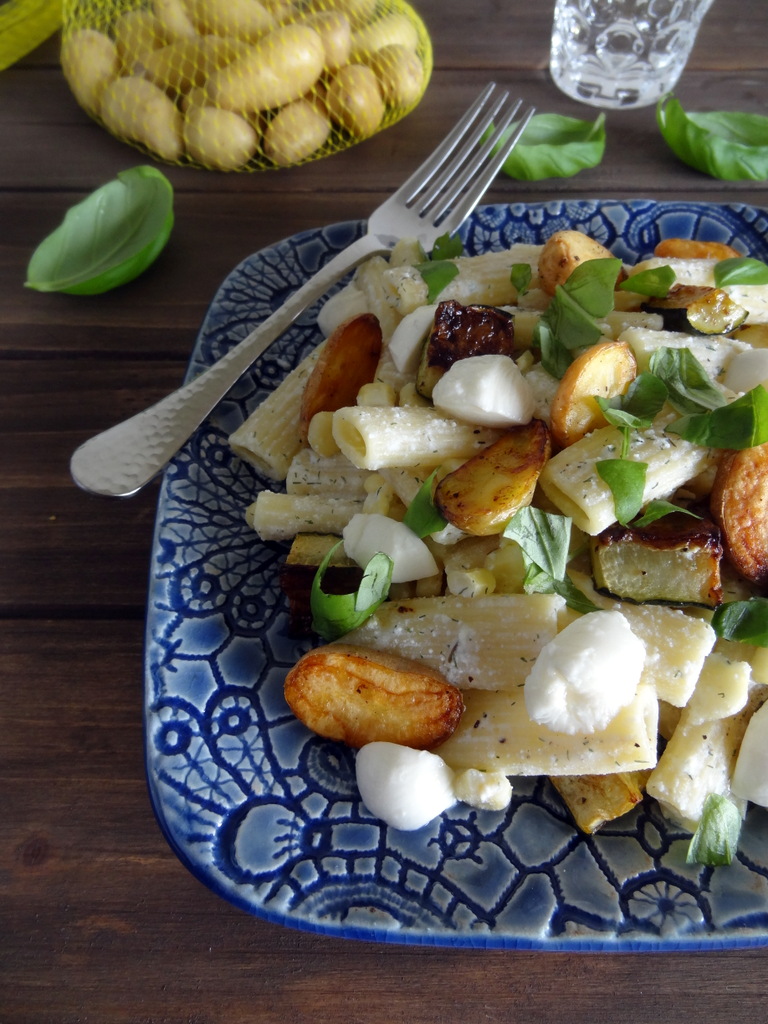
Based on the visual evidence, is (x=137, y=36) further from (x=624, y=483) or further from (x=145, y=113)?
(x=624, y=483)

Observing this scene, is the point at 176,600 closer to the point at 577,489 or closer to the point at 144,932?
the point at 144,932

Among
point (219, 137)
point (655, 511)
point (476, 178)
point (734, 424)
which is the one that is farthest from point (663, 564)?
point (219, 137)

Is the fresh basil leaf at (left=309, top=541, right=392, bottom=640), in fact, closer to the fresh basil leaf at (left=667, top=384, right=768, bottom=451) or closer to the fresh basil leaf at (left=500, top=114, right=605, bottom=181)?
the fresh basil leaf at (left=667, top=384, right=768, bottom=451)

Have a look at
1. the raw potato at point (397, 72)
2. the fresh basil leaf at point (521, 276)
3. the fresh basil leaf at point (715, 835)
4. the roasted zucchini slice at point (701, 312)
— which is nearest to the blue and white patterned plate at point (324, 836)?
the fresh basil leaf at point (715, 835)

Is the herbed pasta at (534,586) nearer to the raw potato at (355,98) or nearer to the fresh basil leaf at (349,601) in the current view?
the fresh basil leaf at (349,601)

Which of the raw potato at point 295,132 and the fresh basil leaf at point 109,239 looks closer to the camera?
the fresh basil leaf at point 109,239
